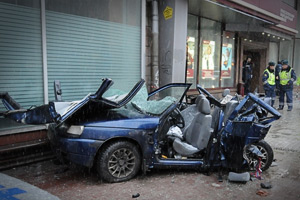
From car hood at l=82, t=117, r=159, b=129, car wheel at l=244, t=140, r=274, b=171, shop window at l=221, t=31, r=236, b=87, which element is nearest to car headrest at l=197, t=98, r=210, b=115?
car hood at l=82, t=117, r=159, b=129

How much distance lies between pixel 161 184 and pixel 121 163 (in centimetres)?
67

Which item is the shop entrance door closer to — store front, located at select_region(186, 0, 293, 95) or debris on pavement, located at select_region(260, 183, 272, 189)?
store front, located at select_region(186, 0, 293, 95)

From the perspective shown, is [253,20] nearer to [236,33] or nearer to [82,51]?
[236,33]

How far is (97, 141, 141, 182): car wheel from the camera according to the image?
3.89 meters

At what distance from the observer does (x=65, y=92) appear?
21.1 feet

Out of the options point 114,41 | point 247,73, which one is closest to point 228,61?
point 247,73

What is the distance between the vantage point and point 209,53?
12.4 meters

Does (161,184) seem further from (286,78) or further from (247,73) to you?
(247,73)

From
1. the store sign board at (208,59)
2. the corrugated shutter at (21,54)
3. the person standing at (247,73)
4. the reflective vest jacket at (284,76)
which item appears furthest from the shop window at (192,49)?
the corrugated shutter at (21,54)

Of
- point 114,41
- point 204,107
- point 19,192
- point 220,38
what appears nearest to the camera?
point 19,192

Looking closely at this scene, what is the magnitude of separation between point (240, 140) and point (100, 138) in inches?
80.0

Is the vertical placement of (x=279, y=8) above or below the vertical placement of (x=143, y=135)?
above

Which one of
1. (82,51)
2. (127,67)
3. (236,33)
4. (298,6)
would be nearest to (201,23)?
(236,33)

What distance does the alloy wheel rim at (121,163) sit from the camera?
396 centimetres
